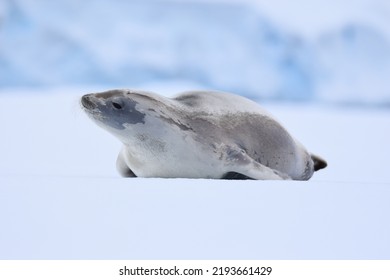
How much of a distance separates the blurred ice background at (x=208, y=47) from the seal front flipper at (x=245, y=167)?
28.8 feet

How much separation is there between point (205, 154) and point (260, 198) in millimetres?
526

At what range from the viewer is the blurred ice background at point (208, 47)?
39.1 ft

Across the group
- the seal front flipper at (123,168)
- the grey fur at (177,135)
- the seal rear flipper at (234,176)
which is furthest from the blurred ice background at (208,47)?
the seal rear flipper at (234,176)

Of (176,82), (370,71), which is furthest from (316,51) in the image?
(176,82)

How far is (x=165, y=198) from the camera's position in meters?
2.76

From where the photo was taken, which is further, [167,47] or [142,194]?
[167,47]

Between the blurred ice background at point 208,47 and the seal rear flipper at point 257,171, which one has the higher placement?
the blurred ice background at point 208,47

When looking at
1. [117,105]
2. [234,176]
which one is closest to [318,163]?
[234,176]

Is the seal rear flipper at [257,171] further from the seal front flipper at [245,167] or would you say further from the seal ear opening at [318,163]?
the seal ear opening at [318,163]

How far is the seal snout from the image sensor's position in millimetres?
3238

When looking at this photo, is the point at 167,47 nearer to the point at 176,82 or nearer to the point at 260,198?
the point at 176,82

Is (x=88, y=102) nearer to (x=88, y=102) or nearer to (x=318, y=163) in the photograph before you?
(x=88, y=102)

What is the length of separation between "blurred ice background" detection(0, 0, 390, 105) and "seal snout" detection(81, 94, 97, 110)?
28.4ft

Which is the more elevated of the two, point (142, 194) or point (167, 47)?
point (167, 47)
